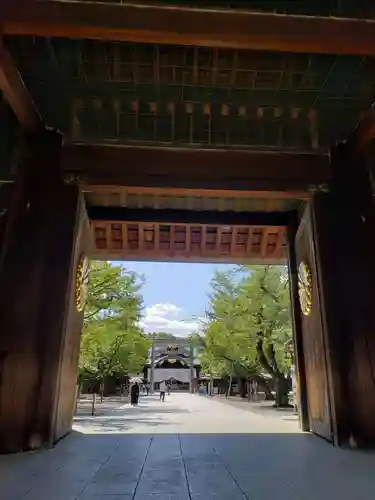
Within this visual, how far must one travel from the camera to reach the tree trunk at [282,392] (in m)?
13.5

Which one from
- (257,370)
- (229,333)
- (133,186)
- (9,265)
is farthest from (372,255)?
(257,370)

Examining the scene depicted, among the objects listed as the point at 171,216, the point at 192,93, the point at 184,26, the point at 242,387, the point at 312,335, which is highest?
the point at 192,93

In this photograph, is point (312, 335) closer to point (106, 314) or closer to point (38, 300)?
point (38, 300)

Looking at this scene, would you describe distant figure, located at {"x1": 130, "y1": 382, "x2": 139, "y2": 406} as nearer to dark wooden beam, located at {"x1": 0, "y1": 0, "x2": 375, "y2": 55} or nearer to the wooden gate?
the wooden gate

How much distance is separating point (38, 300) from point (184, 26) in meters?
3.42

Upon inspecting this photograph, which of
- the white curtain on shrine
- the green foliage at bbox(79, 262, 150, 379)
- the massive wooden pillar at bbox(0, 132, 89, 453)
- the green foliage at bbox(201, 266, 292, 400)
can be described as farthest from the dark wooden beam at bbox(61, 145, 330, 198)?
the white curtain on shrine

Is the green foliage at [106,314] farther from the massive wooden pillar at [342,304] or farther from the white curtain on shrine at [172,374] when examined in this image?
the white curtain on shrine at [172,374]

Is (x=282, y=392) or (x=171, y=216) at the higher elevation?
(x=171, y=216)

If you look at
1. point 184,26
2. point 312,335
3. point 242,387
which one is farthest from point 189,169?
point 242,387

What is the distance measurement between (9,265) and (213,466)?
10.5 feet

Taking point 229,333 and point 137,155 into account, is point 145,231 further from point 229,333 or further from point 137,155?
point 229,333

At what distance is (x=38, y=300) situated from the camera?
4969 millimetres

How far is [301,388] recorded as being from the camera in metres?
6.39

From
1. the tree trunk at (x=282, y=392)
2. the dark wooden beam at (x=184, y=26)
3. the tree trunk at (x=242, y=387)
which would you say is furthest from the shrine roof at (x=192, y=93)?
the tree trunk at (x=242, y=387)
